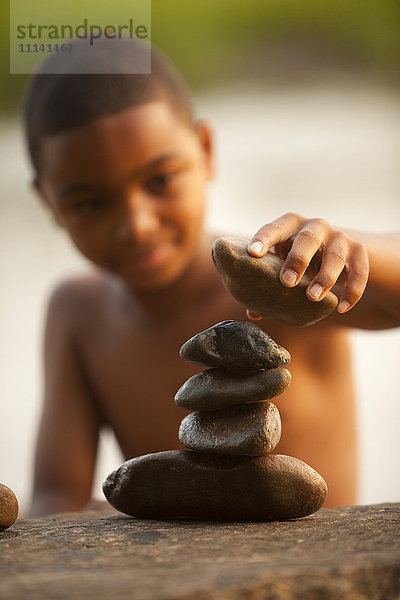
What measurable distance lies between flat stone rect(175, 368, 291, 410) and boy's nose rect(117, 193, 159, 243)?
0.55 meters

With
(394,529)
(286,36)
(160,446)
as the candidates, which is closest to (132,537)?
(394,529)

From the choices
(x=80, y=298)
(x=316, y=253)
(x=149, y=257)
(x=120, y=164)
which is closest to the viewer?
(x=316, y=253)

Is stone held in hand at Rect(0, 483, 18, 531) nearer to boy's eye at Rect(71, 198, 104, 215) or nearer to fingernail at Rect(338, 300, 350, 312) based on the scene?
fingernail at Rect(338, 300, 350, 312)

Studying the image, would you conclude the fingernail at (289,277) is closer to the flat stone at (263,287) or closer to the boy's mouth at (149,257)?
the flat stone at (263,287)

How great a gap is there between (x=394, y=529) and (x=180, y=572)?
31 cm

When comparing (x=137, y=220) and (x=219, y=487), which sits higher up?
(x=137, y=220)

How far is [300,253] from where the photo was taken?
3.02 ft

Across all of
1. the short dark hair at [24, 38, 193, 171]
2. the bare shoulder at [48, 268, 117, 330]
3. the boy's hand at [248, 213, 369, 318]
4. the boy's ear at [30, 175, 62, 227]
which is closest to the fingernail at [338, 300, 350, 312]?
the boy's hand at [248, 213, 369, 318]

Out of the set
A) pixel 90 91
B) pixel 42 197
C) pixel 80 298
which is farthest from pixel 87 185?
pixel 80 298

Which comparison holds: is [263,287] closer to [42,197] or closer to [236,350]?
[236,350]

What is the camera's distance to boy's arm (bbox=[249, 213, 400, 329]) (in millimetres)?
917

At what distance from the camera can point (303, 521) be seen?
97 cm

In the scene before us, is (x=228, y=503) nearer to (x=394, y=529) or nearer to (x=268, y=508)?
(x=268, y=508)

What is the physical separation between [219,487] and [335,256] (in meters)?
0.32
